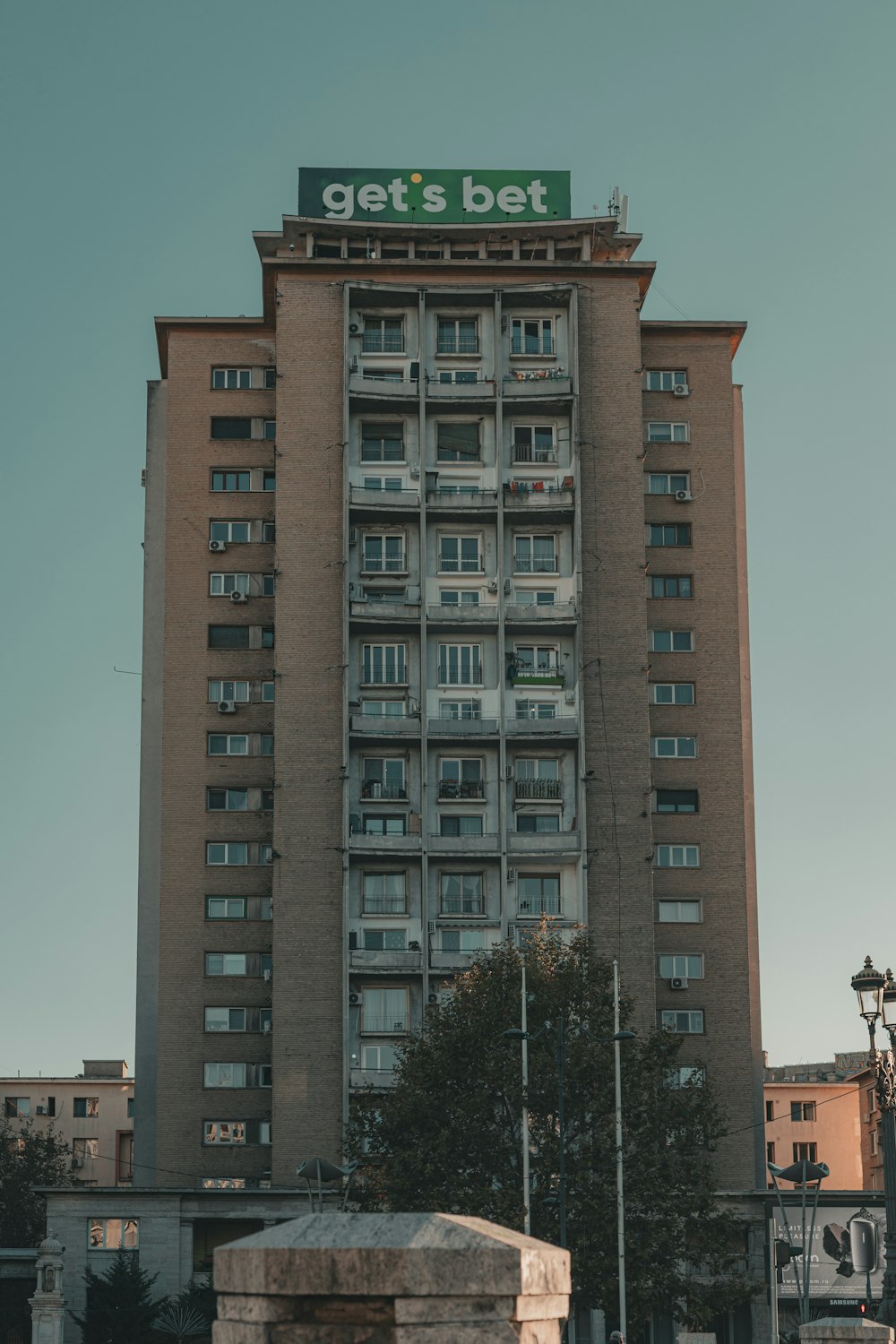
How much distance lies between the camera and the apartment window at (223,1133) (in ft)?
212

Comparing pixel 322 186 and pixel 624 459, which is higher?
pixel 322 186

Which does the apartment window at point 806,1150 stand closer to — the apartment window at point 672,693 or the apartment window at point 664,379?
the apartment window at point 672,693

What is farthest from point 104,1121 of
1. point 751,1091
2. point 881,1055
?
point 881,1055

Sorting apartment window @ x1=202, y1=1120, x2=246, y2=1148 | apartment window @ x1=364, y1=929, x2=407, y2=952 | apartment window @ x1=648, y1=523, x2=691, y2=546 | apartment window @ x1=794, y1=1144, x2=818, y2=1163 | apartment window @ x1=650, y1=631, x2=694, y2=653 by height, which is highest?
apartment window @ x1=648, y1=523, x2=691, y2=546

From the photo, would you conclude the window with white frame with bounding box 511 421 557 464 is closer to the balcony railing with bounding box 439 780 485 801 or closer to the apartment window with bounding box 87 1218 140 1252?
the balcony railing with bounding box 439 780 485 801

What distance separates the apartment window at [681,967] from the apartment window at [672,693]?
362 inches

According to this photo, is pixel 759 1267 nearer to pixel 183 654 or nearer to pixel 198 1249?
pixel 198 1249

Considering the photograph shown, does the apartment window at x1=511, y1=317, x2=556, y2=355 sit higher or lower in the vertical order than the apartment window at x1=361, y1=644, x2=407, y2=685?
higher

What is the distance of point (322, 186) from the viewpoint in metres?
71.1

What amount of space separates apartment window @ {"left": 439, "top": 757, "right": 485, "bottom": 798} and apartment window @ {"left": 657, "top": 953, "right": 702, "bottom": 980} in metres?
8.94

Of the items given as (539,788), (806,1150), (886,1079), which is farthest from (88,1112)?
A: (886,1079)

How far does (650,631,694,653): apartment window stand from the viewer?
69688mm

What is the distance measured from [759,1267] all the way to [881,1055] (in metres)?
39.8

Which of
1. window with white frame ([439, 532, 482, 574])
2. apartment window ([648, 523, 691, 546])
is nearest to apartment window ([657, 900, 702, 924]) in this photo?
apartment window ([648, 523, 691, 546])
